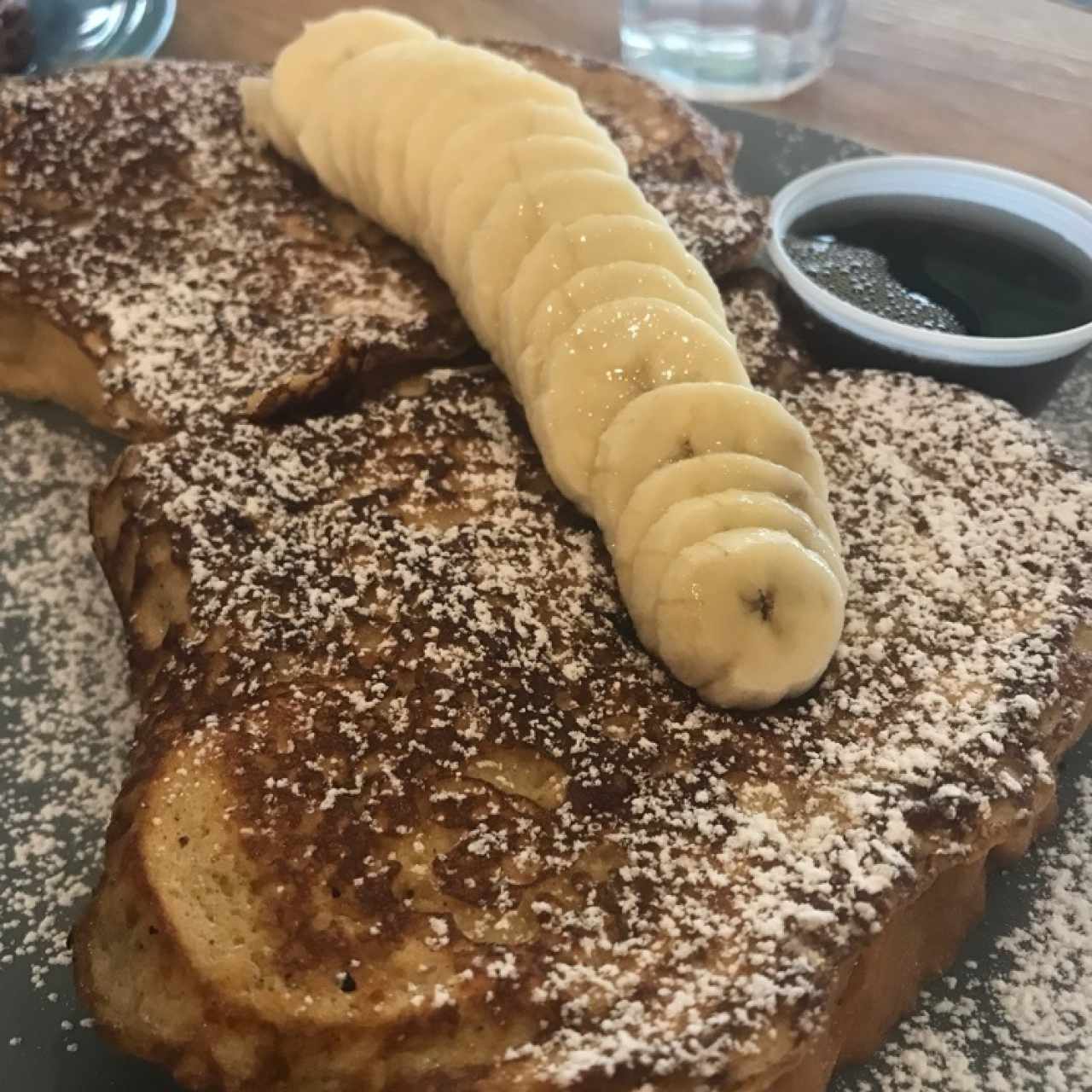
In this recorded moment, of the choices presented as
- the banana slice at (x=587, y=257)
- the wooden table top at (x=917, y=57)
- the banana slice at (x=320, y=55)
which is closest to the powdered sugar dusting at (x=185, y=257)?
the banana slice at (x=320, y=55)

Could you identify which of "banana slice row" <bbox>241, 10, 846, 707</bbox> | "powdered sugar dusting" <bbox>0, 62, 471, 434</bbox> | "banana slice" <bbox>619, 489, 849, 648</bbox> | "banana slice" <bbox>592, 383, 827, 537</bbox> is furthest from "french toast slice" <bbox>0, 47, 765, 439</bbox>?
"banana slice" <bbox>619, 489, 849, 648</bbox>

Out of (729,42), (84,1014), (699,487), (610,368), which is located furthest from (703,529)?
(729,42)

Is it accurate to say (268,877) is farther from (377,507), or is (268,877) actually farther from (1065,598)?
(1065,598)

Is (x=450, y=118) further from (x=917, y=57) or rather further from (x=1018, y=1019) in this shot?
(x=917, y=57)

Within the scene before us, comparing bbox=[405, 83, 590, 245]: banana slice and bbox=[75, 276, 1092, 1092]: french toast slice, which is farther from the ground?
bbox=[405, 83, 590, 245]: banana slice

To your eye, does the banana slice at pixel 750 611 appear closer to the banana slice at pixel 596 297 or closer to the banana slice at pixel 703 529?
the banana slice at pixel 703 529

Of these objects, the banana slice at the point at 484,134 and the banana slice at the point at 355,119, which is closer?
the banana slice at the point at 484,134

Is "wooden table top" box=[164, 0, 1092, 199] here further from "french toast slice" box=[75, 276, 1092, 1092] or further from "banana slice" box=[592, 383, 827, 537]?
"banana slice" box=[592, 383, 827, 537]
